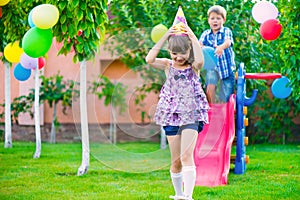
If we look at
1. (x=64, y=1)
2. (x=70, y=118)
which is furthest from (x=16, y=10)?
(x=70, y=118)

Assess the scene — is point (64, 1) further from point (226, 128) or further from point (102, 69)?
point (226, 128)

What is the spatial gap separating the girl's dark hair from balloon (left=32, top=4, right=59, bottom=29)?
1.55 meters

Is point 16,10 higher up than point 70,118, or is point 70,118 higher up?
point 16,10

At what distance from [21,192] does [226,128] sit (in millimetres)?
2038

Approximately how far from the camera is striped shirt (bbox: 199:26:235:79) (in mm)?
5918

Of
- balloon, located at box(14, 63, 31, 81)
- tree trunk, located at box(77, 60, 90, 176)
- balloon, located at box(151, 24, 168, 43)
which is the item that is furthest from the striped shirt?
balloon, located at box(14, 63, 31, 81)

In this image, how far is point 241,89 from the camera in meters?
5.95

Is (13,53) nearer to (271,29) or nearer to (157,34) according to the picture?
(157,34)

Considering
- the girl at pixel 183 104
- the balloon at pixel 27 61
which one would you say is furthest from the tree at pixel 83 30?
the girl at pixel 183 104

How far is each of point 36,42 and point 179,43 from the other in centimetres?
175

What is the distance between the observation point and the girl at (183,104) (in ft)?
12.9

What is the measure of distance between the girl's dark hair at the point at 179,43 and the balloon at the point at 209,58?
0.92 metres

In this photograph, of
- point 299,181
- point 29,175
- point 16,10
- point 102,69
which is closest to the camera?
point 102,69

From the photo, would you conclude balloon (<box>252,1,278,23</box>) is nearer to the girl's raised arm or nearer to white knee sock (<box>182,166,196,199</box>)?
the girl's raised arm
